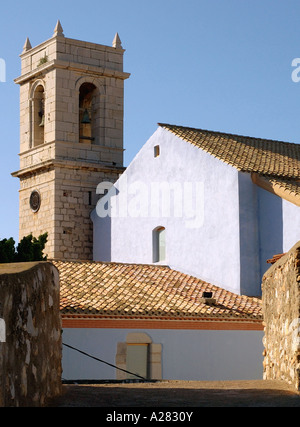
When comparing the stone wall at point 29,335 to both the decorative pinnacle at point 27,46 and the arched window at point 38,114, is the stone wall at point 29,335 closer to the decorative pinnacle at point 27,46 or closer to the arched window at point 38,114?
the arched window at point 38,114

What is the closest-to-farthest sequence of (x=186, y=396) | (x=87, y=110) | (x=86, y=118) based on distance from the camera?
1. (x=186, y=396)
2. (x=86, y=118)
3. (x=87, y=110)

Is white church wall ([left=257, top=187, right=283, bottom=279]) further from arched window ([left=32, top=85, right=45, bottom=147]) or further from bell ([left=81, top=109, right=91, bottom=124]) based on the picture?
arched window ([left=32, top=85, right=45, bottom=147])

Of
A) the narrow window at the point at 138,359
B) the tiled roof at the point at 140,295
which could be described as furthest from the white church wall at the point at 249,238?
the narrow window at the point at 138,359

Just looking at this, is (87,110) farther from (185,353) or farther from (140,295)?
(185,353)

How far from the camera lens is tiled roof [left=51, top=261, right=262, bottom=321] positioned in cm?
2259

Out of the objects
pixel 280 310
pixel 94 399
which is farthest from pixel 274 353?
pixel 94 399

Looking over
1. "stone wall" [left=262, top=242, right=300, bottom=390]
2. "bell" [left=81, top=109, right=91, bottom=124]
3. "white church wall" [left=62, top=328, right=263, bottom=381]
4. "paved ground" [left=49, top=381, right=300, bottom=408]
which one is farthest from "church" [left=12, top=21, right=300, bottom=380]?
"paved ground" [left=49, top=381, right=300, bottom=408]

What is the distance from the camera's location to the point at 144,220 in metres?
31.2

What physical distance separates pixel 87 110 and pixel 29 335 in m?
30.3

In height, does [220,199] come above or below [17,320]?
above

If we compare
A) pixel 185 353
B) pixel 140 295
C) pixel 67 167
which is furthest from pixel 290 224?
pixel 67 167
